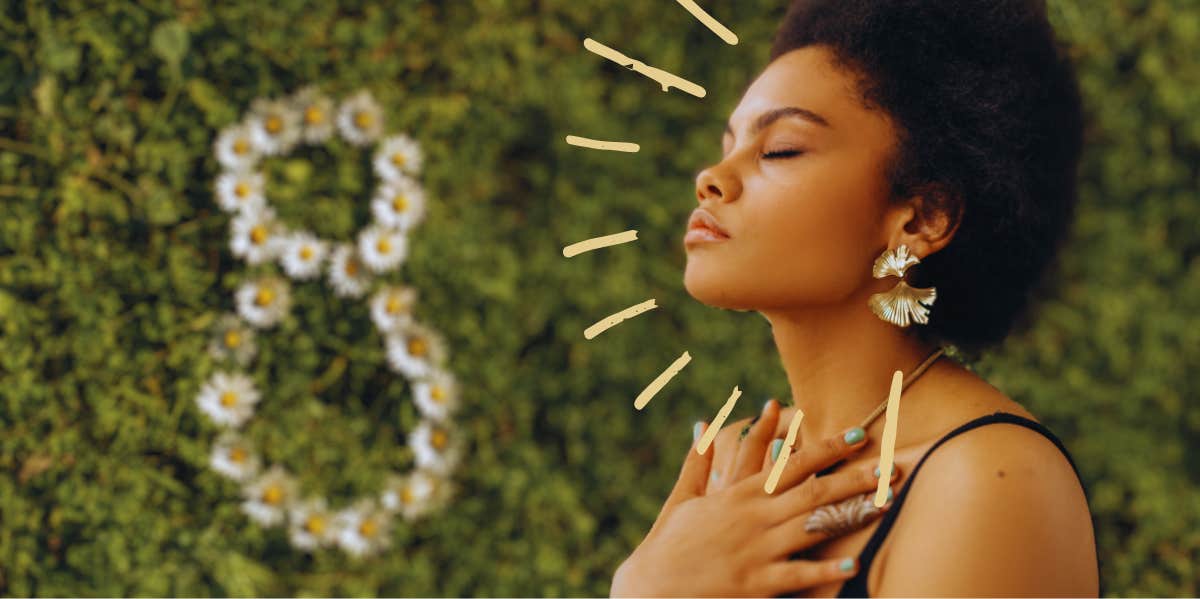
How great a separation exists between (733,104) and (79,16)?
1.83 metres

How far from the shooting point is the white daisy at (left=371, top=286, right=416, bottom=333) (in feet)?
10.2

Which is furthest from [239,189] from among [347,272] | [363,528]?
[363,528]

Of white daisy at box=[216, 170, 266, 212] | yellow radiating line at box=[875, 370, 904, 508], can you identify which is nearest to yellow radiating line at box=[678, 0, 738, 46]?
yellow radiating line at box=[875, 370, 904, 508]

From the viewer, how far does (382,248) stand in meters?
3.12

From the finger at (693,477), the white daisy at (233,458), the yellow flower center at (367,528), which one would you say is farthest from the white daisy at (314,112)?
the finger at (693,477)

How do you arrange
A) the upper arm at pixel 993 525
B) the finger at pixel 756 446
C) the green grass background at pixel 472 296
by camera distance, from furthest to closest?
the green grass background at pixel 472 296 → the finger at pixel 756 446 → the upper arm at pixel 993 525

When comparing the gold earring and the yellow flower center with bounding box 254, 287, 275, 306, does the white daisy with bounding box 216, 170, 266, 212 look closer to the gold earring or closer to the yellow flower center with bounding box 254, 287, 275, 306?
the yellow flower center with bounding box 254, 287, 275, 306

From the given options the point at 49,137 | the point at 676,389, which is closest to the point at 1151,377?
the point at 676,389

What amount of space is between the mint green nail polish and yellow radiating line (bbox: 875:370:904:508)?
33mm

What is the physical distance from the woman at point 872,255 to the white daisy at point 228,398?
174 cm

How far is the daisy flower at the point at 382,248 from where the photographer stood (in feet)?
10.2

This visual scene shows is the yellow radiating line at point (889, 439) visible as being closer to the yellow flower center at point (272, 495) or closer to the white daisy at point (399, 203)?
the white daisy at point (399, 203)

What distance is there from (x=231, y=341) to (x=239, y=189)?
Answer: 424mm

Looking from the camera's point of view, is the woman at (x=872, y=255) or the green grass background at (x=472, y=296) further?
the green grass background at (x=472, y=296)
